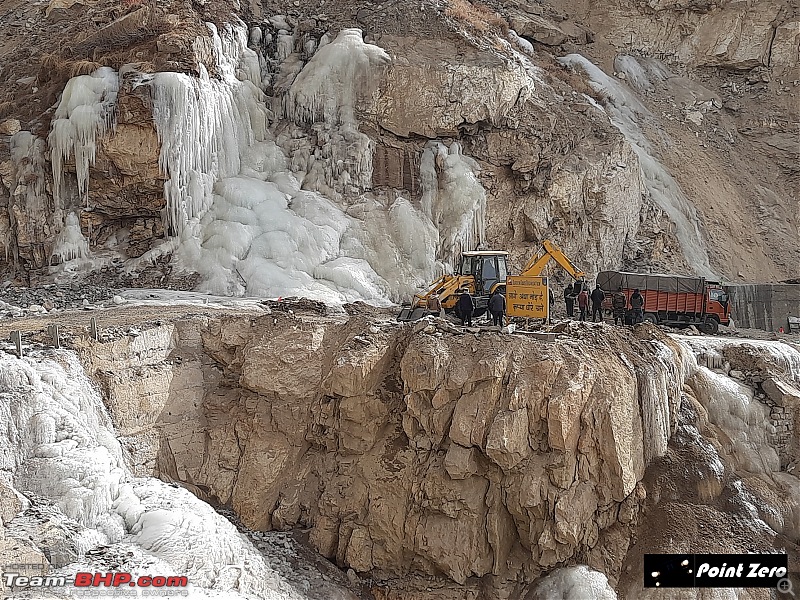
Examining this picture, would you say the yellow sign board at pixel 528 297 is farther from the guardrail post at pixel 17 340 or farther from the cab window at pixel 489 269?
the guardrail post at pixel 17 340

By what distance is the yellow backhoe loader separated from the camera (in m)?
17.9

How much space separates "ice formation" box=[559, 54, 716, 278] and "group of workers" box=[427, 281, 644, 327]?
21.0 feet

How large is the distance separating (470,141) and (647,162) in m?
6.80

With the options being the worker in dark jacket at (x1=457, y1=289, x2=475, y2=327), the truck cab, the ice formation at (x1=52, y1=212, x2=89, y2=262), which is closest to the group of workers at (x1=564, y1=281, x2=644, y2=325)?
the truck cab

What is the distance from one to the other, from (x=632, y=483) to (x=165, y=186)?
14291 millimetres

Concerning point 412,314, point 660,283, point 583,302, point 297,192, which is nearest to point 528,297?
point 412,314

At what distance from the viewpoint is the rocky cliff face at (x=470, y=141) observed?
72.9ft

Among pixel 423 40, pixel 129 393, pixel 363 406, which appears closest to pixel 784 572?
pixel 363 406

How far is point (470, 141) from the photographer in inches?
969

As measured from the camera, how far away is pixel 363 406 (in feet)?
48.2

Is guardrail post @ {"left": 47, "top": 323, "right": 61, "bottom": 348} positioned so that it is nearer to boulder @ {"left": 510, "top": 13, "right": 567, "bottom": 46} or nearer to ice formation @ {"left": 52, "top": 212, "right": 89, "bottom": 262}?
ice formation @ {"left": 52, "top": 212, "right": 89, "bottom": 262}

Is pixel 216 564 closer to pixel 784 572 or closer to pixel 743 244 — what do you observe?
pixel 784 572

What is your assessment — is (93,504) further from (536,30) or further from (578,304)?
(536,30)

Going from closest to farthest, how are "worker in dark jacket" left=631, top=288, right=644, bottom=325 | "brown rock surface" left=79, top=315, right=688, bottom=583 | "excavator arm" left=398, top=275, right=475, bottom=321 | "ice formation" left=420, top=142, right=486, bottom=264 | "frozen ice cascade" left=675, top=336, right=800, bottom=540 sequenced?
"brown rock surface" left=79, top=315, right=688, bottom=583, "frozen ice cascade" left=675, top=336, right=800, bottom=540, "excavator arm" left=398, top=275, right=475, bottom=321, "worker in dark jacket" left=631, top=288, right=644, bottom=325, "ice formation" left=420, top=142, right=486, bottom=264
